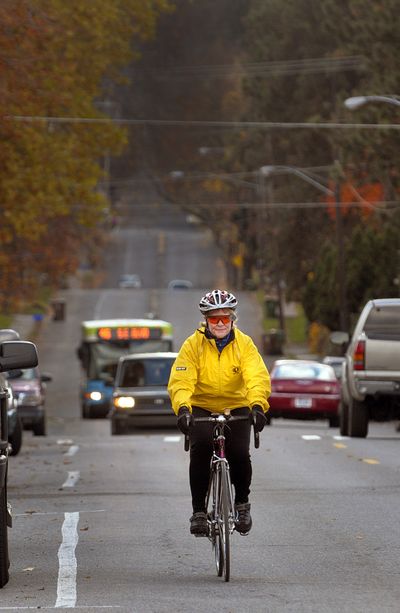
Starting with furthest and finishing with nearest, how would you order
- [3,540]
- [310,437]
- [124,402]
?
[124,402] → [310,437] → [3,540]

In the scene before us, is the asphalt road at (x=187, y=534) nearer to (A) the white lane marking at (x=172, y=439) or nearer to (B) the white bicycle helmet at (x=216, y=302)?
(A) the white lane marking at (x=172, y=439)

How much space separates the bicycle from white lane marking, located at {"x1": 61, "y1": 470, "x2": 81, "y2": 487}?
8325 mm

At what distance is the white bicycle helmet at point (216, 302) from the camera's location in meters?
11.4

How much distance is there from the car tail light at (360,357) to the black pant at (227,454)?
51.2 feet

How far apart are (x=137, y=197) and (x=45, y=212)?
97.4m

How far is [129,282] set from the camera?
12575cm

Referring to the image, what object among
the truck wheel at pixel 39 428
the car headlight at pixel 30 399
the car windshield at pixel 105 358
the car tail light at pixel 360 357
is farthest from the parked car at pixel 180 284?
the car tail light at pixel 360 357

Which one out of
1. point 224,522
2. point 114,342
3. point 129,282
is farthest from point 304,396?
point 129,282

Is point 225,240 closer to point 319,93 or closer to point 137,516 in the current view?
point 319,93

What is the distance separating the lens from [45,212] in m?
46.1

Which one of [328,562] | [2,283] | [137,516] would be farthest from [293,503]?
[2,283]

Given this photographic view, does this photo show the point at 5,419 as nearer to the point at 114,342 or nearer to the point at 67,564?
the point at 67,564

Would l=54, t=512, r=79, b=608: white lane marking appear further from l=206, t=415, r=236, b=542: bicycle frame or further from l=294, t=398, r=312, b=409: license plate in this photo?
l=294, t=398, r=312, b=409: license plate

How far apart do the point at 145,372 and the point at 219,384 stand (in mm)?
26241
